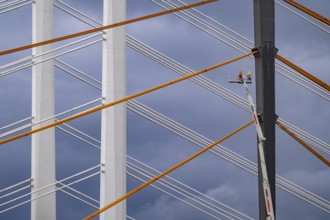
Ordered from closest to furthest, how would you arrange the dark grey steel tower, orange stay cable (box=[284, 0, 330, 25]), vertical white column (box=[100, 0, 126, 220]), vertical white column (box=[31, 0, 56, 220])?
the dark grey steel tower
orange stay cable (box=[284, 0, 330, 25])
vertical white column (box=[100, 0, 126, 220])
vertical white column (box=[31, 0, 56, 220])

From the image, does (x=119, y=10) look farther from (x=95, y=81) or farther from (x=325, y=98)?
(x=325, y=98)

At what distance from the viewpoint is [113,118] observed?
17031 mm

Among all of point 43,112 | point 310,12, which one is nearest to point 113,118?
point 43,112

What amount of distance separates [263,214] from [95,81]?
6.34 metres

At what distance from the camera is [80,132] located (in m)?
18.3

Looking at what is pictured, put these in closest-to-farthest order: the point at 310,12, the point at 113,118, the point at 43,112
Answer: the point at 310,12 < the point at 113,118 < the point at 43,112

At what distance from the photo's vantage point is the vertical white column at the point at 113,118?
55.9ft

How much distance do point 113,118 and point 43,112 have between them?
158 centimetres

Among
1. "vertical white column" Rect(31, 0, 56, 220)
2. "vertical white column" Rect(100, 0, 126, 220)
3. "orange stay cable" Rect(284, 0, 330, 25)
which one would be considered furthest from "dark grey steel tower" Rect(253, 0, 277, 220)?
"vertical white column" Rect(31, 0, 56, 220)

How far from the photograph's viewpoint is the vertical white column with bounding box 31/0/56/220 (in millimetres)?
17562

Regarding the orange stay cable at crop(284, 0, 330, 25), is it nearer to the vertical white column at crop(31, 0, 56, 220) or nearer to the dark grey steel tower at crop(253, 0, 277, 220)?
the dark grey steel tower at crop(253, 0, 277, 220)

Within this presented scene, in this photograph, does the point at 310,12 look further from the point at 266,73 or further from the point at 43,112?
the point at 43,112

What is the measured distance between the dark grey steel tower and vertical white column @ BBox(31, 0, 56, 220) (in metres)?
5.42

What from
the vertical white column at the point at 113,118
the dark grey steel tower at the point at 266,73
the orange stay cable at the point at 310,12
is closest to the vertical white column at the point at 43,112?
the vertical white column at the point at 113,118
